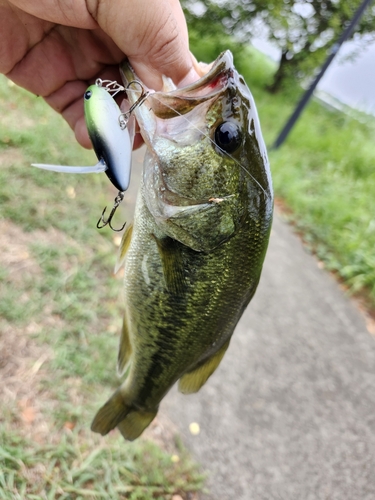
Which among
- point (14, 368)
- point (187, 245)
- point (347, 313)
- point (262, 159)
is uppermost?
point (262, 159)

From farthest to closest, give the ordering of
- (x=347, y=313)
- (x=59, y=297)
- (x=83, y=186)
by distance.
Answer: (x=347, y=313), (x=83, y=186), (x=59, y=297)

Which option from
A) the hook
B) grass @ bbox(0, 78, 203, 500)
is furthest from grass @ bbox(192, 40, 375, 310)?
the hook

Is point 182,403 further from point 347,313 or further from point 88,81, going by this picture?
point 347,313

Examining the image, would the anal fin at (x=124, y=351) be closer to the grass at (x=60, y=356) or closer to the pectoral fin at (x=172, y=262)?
the pectoral fin at (x=172, y=262)

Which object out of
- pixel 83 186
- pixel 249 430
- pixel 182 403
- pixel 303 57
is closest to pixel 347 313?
pixel 249 430

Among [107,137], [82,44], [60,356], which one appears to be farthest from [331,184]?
[107,137]

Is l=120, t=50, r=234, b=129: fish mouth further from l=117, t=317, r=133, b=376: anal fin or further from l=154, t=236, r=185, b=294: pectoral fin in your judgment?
l=117, t=317, r=133, b=376: anal fin

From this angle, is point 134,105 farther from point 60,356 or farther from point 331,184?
point 331,184
